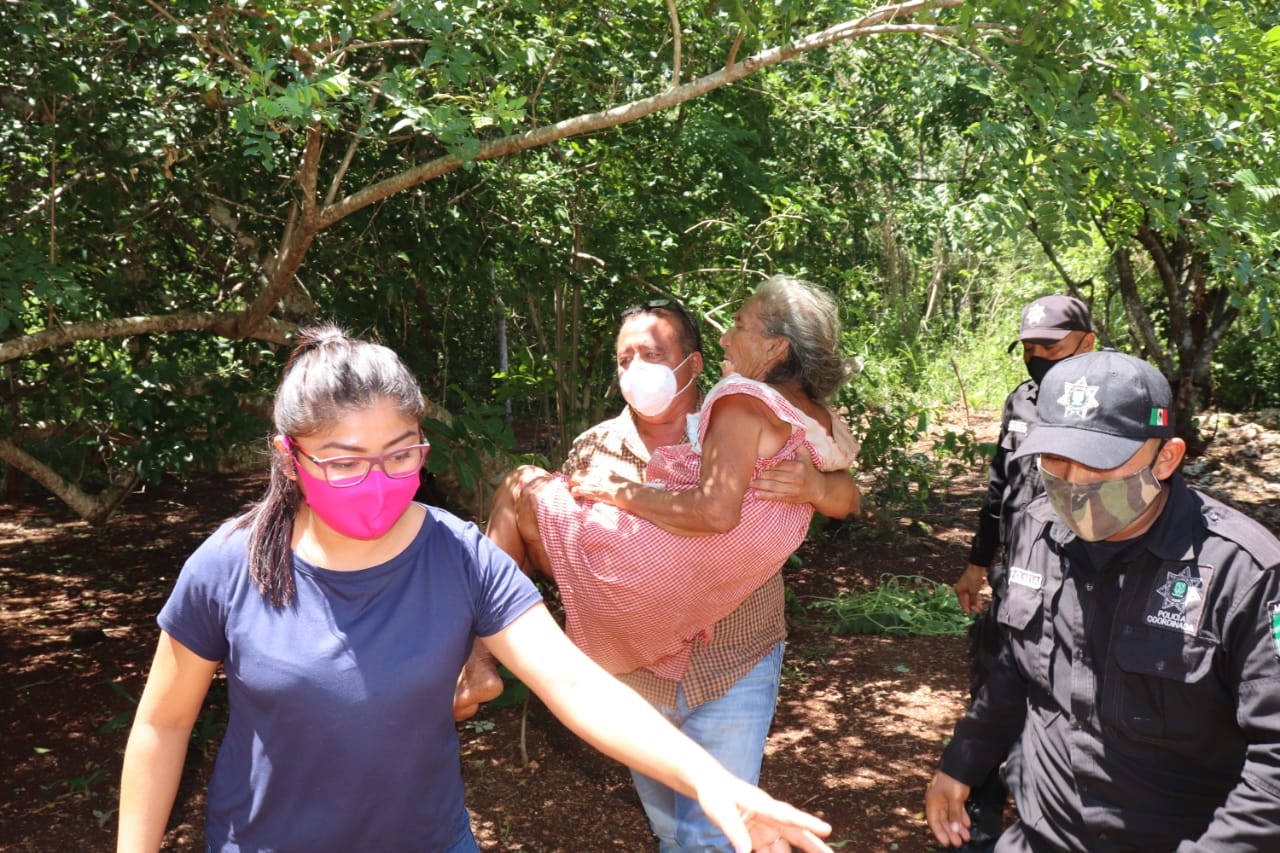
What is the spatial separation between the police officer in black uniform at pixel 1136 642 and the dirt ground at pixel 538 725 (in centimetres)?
198

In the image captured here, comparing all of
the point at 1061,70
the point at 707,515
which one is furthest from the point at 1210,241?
the point at 707,515

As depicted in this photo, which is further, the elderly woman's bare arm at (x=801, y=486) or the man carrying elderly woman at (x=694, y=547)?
the elderly woman's bare arm at (x=801, y=486)

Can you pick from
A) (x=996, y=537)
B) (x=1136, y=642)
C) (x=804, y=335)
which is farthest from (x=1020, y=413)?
(x=1136, y=642)

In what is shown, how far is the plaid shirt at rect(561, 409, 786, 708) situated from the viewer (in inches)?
103

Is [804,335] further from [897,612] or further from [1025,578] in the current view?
[897,612]

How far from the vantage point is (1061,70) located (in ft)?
11.8

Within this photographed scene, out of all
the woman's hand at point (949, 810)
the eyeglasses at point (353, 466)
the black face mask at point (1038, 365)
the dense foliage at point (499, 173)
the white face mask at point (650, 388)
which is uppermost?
the dense foliage at point (499, 173)

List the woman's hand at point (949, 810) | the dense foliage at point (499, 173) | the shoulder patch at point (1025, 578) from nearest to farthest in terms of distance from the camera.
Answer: the shoulder patch at point (1025, 578) → the woman's hand at point (949, 810) → the dense foliage at point (499, 173)

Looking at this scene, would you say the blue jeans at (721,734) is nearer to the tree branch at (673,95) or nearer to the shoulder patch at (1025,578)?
the shoulder patch at (1025,578)

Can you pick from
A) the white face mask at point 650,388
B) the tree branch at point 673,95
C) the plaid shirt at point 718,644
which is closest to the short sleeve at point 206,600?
the plaid shirt at point 718,644

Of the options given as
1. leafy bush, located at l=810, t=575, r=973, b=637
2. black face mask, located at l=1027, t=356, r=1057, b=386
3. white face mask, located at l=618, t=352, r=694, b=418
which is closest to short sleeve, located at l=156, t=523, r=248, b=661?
white face mask, located at l=618, t=352, r=694, b=418

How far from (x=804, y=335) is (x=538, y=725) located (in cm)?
269

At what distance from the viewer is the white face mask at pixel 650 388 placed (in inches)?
113

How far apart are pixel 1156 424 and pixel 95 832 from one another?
3.93m
